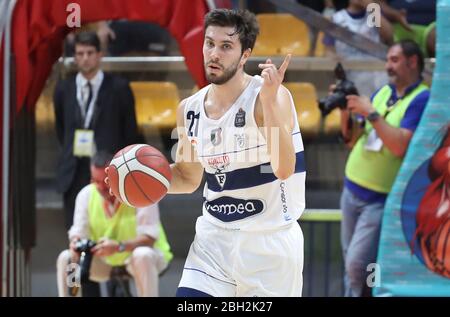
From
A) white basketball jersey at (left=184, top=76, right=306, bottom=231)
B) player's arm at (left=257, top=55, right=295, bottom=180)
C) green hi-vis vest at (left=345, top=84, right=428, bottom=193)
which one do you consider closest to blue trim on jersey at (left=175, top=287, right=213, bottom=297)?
white basketball jersey at (left=184, top=76, right=306, bottom=231)

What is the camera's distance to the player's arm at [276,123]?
4.64 metres

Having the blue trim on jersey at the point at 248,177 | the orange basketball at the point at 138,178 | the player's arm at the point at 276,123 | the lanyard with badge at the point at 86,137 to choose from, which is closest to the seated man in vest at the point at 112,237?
the lanyard with badge at the point at 86,137

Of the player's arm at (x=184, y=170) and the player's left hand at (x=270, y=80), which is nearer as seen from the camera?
the player's left hand at (x=270, y=80)

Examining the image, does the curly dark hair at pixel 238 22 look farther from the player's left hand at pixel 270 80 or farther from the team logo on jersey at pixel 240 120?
the player's left hand at pixel 270 80

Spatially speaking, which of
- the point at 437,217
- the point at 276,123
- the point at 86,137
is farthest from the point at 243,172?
the point at 86,137

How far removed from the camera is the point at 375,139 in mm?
7027

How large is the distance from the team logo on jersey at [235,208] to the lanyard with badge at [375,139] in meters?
2.17

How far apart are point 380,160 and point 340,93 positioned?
51 cm

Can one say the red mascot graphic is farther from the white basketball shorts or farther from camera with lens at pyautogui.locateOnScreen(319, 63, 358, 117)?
the white basketball shorts

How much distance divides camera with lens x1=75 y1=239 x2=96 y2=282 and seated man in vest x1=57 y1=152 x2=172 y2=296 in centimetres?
3

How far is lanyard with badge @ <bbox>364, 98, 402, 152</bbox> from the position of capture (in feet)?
23.0

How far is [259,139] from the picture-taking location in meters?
4.95

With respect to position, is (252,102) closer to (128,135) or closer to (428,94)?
(428,94)
